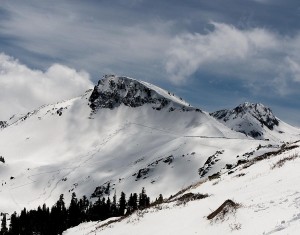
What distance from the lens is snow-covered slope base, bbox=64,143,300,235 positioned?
19828 millimetres

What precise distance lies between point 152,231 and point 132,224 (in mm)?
4994

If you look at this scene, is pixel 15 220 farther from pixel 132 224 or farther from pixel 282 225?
pixel 282 225

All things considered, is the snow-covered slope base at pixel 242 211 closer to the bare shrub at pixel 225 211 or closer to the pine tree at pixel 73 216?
the bare shrub at pixel 225 211

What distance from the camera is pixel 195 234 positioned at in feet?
75.9

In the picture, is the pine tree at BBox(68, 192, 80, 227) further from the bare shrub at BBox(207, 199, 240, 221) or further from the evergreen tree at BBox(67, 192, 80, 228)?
the bare shrub at BBox(207, 199, 240, 221)

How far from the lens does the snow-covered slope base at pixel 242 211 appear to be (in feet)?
65.1

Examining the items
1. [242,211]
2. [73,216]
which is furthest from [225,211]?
[73,216]

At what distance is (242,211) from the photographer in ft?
74.3

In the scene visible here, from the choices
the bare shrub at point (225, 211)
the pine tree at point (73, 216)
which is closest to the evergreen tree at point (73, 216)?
the pine tree at point (73, 216)

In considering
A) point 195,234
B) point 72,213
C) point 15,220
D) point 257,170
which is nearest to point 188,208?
point 195,234

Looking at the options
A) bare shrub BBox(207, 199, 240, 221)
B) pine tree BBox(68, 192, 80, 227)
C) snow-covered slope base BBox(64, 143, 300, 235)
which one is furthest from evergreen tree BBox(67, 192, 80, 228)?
bare shrub BBox(207, 199, 240, 221)

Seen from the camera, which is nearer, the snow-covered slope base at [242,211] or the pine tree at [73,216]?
the snow-covered slope base at [242,211]

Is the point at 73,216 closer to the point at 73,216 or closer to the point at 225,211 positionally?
the point at 73,216

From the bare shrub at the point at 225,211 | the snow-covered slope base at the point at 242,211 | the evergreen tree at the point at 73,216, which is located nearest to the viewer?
the snow-covered slope base at the point at 242,211
